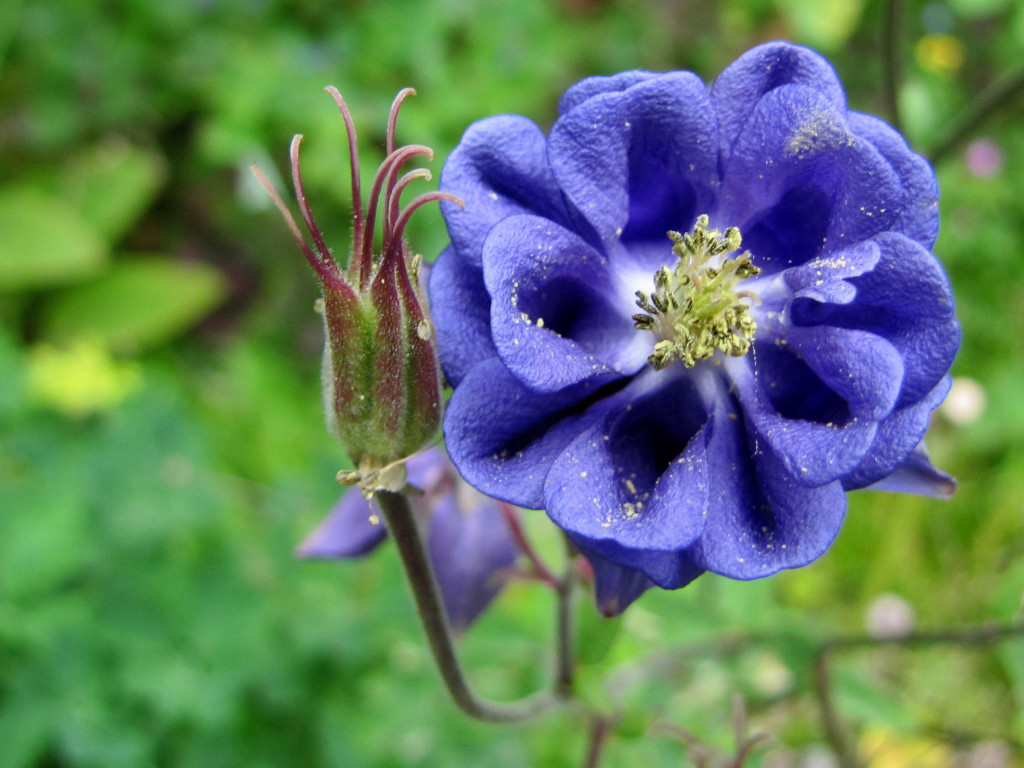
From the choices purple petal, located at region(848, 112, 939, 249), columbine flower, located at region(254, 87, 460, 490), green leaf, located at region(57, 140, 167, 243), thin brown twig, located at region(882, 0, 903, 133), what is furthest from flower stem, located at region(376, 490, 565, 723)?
green leaf, located at region(57, 140, 167, 243)

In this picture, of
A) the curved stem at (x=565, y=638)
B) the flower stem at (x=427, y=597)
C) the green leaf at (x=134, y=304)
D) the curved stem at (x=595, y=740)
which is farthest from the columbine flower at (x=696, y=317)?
the green leaf at (x=134, y=304)

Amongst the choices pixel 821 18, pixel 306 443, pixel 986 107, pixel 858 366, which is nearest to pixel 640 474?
pixel 858 366

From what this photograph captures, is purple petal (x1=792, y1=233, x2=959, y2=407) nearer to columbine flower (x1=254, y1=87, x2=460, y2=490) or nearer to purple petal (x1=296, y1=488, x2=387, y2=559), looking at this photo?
columbine flower (x1=254, y1=87, x2=460, y2=490)

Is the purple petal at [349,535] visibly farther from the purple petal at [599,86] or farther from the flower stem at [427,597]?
the purple petal at [599,86]

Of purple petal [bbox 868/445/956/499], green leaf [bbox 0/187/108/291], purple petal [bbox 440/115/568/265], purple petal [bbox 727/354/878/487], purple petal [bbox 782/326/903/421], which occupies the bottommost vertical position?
green leaf [bbox 0/187/108/291]

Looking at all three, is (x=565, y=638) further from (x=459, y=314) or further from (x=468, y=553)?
(x=459, y=314)

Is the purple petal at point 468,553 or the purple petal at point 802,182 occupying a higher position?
the purple petal at point 802,182

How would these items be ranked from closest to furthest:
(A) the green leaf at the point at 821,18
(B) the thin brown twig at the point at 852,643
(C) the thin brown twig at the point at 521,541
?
(C) the thin brown twig at the point at 521,541, (B) the thin brown twig at the point at 852,643, (A) the green leaf at the point at 821,18

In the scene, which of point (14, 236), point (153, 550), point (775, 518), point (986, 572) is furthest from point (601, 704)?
point (14, 236)
